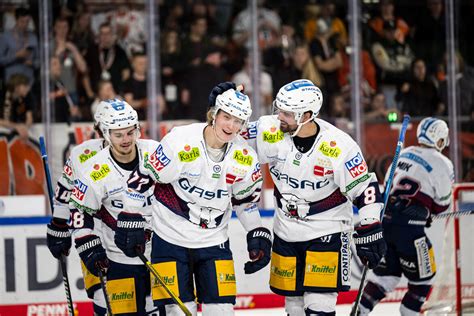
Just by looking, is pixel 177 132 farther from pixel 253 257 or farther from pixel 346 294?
pixel 346 294

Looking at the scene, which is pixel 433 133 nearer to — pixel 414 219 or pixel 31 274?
pixel 414 219

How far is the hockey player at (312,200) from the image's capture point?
5348mm

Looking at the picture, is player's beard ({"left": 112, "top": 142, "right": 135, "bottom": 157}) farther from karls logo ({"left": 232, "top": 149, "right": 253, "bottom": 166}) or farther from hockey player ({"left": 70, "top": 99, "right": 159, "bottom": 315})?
karls logo ({"left": 232, "top": 149, "right": 253, "bottom": 166})

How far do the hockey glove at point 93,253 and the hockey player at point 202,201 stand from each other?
31 centimetres

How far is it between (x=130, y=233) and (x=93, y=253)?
0.23 metres

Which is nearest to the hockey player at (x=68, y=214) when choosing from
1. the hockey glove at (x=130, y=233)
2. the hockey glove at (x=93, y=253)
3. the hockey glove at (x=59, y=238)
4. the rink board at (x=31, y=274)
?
the hockey glove at (x=59, y=238)

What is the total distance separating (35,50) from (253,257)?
3574 mm

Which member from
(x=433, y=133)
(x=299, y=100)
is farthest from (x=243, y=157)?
(x=433, y=133)

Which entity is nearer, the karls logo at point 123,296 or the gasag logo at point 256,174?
the gasag logo at point 256,174

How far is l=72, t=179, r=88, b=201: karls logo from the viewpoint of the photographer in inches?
216

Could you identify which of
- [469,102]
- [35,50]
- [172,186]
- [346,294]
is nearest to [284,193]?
[172,186]

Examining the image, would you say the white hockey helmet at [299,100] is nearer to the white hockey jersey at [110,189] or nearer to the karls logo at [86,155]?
the white hockey jersey at [110,189]

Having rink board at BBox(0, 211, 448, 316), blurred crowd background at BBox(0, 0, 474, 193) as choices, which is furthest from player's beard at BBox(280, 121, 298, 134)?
blurred crowd background at BBox(0, 0, 474, 193)

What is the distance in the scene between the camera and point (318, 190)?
543 cm
